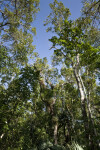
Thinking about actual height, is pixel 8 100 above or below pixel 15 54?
below

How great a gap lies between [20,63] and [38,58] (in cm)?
651

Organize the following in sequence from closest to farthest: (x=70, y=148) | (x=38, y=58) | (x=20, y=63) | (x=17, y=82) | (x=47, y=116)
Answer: (x=70, y=148) → (x=17, y=82) → (x=20, y=63) → (x=47, y=116) → (x=38, y=58)

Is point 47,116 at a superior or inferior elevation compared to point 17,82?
inferior

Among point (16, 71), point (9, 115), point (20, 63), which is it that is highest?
point (20, 63)

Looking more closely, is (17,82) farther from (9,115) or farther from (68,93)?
(68,93)

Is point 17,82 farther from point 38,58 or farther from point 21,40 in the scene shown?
point 38,58

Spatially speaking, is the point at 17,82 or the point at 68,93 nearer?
the point at 17,82

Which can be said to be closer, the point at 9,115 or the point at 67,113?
the point at 9,115

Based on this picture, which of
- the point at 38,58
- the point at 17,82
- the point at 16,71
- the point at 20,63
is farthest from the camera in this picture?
the point at 38,58

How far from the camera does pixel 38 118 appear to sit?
17.4 meters

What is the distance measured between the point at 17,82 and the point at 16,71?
3.93 ft

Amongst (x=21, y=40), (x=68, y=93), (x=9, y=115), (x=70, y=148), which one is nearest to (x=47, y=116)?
(x=68, y=93)

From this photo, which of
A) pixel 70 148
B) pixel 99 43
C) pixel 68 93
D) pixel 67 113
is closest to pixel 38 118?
pixel 67 113

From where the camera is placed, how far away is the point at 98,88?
16672 mm
